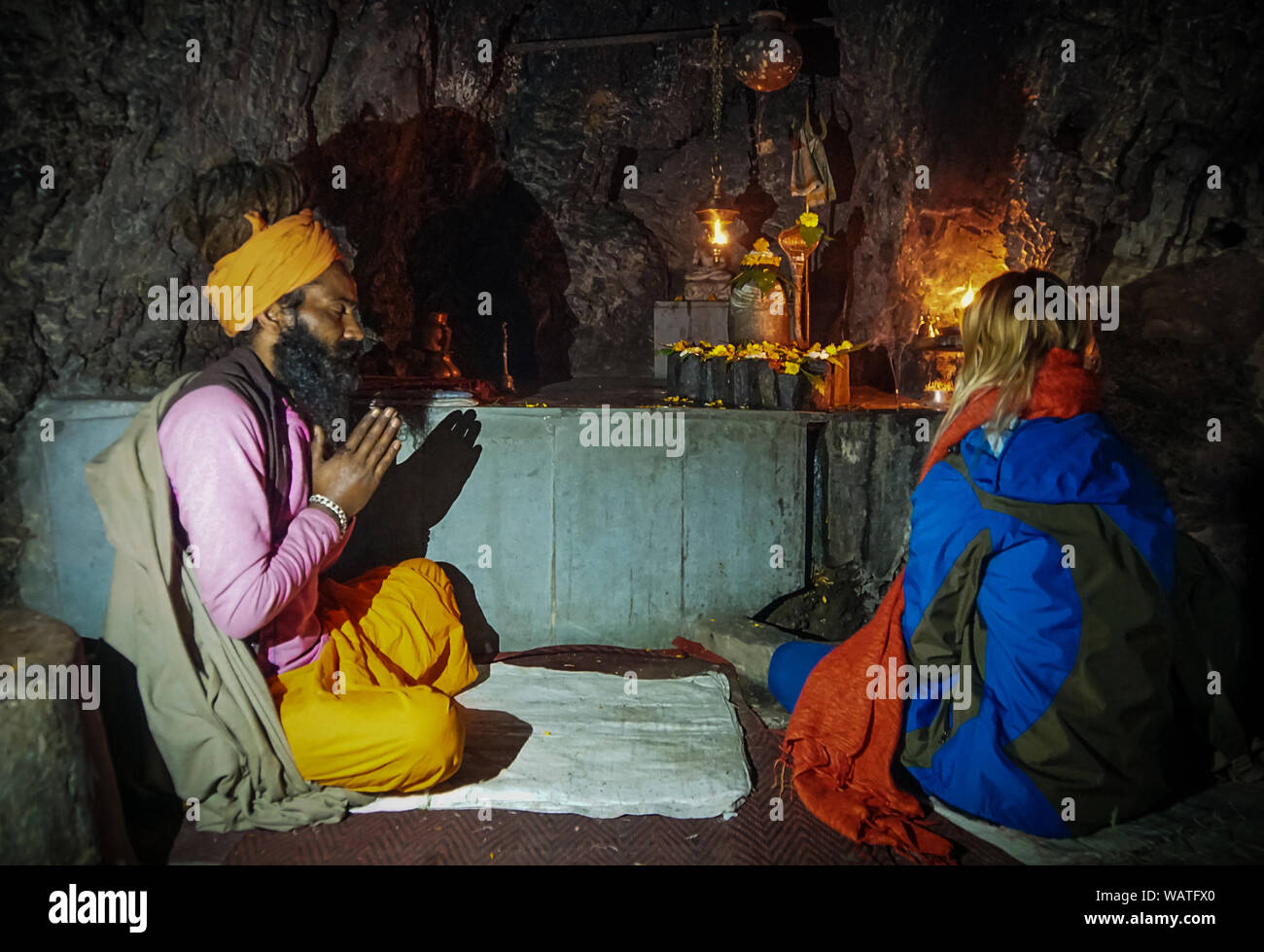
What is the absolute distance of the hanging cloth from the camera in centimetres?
891

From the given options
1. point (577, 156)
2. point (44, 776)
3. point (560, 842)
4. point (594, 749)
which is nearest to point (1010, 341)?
point (594, 749)

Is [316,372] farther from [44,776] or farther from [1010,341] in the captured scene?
[1010,341]

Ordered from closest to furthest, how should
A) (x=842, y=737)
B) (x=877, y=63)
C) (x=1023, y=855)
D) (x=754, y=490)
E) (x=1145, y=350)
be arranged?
(x=1023, y=855), (x=842, y=737), (x=754, y=490), (x=1145, y=350), (x=877, y=63)

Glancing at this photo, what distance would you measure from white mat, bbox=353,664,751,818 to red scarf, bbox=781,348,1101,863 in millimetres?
340

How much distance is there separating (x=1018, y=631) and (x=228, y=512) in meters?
2.81

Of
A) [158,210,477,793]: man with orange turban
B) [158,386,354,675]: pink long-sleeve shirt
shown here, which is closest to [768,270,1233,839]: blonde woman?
[158,210,477,793]: man with orange turban

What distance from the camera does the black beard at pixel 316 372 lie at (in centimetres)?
319

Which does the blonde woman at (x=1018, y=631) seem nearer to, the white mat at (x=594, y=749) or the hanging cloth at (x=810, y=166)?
the white mat at (x=594, y=749)

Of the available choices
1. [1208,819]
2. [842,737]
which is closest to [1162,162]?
[1208,819]

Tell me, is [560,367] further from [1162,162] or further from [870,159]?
[1162,162]

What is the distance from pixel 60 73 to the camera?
4125mm

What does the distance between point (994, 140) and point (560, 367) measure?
577 cm

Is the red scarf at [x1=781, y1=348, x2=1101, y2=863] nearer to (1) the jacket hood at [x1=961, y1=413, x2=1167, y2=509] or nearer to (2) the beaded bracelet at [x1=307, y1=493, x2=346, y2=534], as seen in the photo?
(1) the jacket hood at [x1=961, y1=413, x2=1167, y2=509]

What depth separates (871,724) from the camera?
10.5 feet
